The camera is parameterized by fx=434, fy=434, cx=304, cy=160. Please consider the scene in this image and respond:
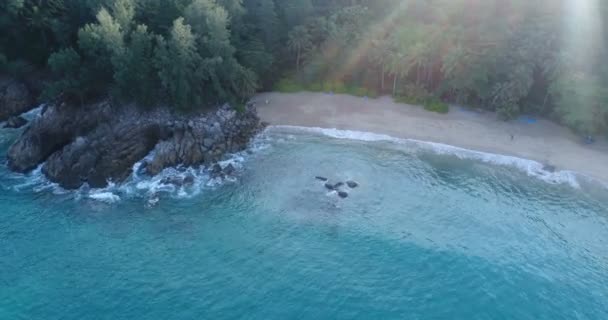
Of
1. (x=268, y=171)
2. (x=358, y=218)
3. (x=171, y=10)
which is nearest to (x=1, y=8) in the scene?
(x=171, y=10)

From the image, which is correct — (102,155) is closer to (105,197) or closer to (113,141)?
(113,141)

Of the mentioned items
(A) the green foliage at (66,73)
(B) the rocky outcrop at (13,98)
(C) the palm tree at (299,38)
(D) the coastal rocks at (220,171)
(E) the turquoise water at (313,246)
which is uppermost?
(C) the palm tree at (299,38)

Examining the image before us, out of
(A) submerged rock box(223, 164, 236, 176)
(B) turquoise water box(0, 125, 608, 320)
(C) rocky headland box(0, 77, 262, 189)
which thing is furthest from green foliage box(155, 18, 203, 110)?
(B) turquoise water box(0, 125, 608, 320)

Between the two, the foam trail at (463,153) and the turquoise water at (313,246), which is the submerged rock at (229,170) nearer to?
the turquoise water at (313,246)

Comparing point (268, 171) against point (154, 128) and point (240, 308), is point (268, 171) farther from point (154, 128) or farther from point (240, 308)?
point (240, 308)

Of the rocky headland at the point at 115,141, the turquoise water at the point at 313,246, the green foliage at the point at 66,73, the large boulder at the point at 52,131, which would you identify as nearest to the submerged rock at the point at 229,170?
the turquoise water at the point at 313,246

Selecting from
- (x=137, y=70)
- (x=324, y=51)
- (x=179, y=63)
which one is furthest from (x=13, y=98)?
(x=324, y=51)
